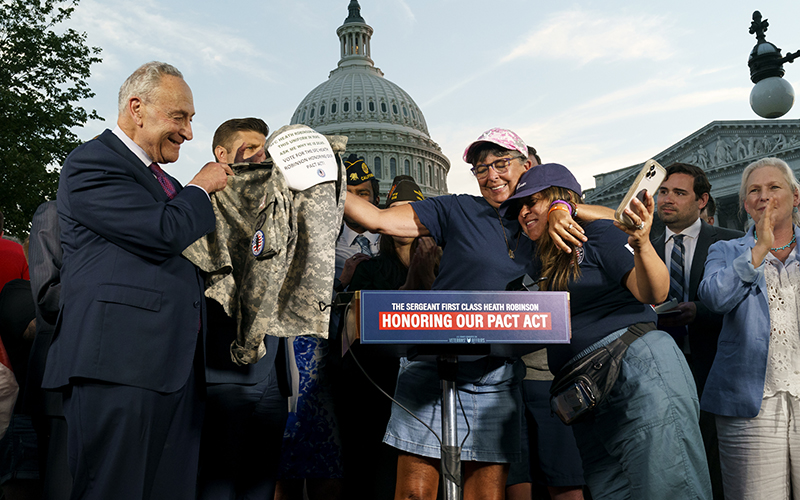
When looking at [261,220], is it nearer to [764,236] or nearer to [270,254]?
[270,254]

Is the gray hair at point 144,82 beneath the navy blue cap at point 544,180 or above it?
above

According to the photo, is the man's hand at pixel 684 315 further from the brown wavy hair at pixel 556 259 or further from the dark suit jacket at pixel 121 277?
the dark suit jacket at pixel 121 277

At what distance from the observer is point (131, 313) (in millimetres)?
2141

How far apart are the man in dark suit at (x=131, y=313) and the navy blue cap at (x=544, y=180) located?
1.10 meters

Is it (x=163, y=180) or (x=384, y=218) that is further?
(x=384, y=218)

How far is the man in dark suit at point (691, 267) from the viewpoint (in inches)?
152

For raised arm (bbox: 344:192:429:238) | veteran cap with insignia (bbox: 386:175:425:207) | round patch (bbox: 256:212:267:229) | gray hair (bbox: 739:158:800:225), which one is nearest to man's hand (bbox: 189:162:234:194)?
round patch (bbox: 256:212:267:229)

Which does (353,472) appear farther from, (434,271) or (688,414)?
(688,414)

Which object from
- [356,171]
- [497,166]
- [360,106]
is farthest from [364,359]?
[360,106]

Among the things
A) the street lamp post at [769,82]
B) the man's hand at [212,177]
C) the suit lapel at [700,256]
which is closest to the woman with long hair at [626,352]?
the man's hand at [212,177]

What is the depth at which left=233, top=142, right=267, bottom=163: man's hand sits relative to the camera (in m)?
2.57

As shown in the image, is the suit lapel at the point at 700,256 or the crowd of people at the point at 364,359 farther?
the suit lapel at the point at 700,256

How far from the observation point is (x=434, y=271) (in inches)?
134

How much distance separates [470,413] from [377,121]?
73.4 m
